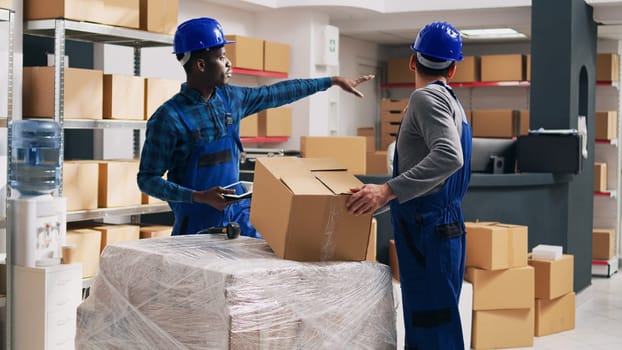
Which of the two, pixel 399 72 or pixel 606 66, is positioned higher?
pixel 399 72

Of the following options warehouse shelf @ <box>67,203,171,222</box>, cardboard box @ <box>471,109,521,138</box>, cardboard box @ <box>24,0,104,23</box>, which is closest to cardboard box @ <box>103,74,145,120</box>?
cardboard box @ <box>24,0,104,23</box>

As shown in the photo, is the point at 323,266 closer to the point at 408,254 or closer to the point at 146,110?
the point at 408,254

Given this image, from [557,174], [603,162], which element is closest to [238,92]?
[557,174]

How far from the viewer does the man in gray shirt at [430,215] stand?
8.23 ft

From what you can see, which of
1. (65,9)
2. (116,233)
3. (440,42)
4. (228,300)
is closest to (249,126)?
(116,233)

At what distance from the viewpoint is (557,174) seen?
6.57 m

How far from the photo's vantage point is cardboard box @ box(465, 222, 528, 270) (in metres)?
5.16

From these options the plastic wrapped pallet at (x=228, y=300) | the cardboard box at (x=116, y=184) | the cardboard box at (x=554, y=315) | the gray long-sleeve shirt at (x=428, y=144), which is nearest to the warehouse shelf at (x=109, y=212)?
the cardboard box at (x=116, y=184)

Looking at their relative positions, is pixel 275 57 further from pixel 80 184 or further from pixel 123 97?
pixel 80 184

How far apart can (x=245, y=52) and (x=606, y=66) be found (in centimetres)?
Result: 381

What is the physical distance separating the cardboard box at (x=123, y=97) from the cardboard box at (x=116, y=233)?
24.5 inches

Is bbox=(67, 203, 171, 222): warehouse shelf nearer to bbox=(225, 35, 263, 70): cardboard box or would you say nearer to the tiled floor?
the tiled floor

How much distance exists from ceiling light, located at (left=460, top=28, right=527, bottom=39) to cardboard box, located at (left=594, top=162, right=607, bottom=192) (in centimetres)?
173

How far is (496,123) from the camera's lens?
9.62 metres
